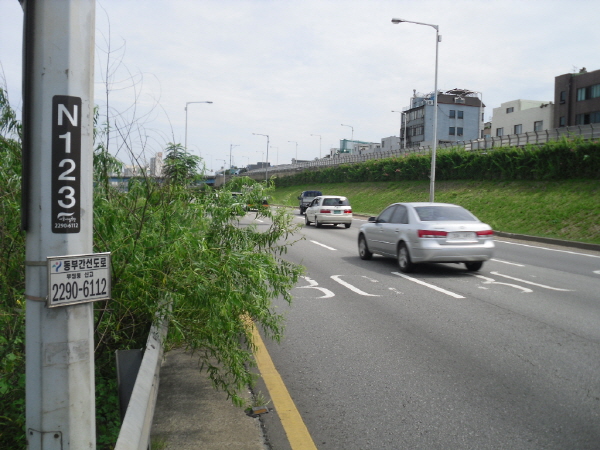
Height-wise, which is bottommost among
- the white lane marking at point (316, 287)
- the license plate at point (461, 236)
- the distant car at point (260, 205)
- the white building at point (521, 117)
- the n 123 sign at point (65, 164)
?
the white lane marking at point (316, 287)

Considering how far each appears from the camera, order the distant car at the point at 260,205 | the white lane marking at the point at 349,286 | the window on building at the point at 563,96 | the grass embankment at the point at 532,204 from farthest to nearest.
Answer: the window on building at the point at 563,96 → the grass embankment at the point at 532,204 → the white lane marking at the point at 349,286 → the distant car at the point at 260,205

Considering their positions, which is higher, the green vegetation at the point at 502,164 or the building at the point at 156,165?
the green vegetation at the point at 502,164

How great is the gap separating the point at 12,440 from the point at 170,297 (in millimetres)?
1385

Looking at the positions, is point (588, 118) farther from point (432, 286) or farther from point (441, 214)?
point (432, 286)

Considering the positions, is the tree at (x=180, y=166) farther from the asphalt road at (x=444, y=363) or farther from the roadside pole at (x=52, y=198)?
the roadside pole at (x=52, y=198)

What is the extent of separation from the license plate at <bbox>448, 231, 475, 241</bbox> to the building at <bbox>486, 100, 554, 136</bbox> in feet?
186

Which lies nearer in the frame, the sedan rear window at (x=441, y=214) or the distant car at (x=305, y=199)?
the sedan rear window at (x=441, y=214)

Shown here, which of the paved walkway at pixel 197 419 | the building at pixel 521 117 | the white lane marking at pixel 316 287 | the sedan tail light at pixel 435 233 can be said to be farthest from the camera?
the building at pixel 521 117

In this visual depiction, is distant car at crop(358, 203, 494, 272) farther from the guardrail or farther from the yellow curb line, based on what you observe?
the guardrail

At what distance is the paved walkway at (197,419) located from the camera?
387 centimetres

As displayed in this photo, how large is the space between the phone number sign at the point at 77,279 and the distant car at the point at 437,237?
9.87 m

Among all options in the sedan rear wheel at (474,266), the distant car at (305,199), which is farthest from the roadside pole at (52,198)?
the distant car at (305,199)

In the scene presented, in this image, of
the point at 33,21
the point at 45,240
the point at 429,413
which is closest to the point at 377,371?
the point at 429,413

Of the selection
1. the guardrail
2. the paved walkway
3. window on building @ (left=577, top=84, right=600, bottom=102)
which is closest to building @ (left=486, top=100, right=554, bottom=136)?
window on building @ (left=577, top=84, right=600, bottom=102)
